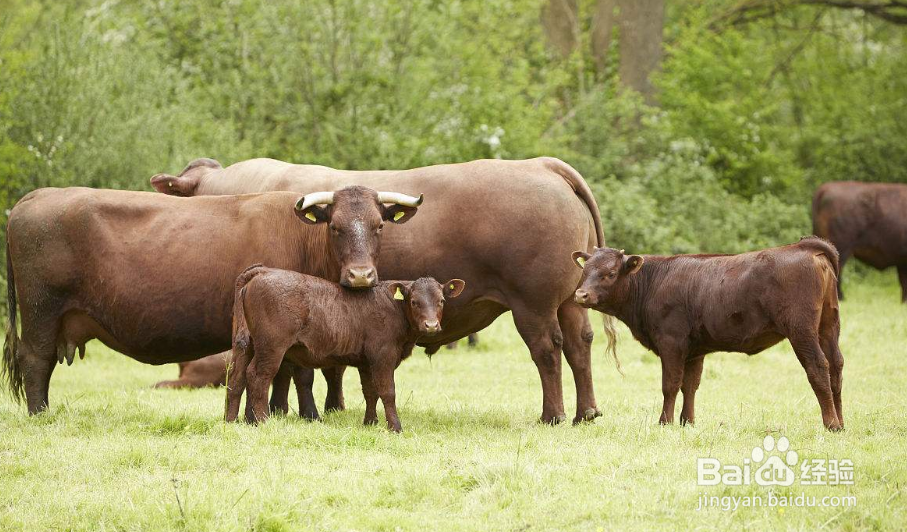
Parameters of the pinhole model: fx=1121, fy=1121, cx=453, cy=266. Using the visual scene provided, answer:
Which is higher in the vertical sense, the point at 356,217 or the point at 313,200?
the point at 313,200

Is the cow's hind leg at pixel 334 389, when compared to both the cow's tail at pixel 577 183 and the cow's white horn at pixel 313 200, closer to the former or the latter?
the cow's white horn at pixel 313 200

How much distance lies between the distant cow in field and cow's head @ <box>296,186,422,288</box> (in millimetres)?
14356

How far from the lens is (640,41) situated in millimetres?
27578

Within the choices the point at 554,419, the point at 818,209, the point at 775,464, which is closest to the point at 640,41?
the point at 818,209

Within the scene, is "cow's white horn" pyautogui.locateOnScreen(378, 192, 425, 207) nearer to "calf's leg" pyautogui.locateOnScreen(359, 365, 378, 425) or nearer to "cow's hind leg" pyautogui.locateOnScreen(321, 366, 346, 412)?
"calf's leg" pyautogui.locateOnScreen(359, 365, 378, 425)

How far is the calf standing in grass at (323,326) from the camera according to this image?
8.57 metres

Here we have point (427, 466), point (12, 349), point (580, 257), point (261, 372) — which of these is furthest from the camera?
point (12, 349)

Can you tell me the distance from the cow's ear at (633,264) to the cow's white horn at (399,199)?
5.94ft

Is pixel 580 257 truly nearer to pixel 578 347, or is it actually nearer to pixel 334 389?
pixel 578 347

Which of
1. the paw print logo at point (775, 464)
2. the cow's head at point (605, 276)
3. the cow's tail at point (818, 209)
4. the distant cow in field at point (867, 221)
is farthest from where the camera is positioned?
the cow's tail at point (818, 209)

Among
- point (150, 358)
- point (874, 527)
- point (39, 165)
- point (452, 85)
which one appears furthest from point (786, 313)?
point (452, 85)

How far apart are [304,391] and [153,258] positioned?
1.75 m

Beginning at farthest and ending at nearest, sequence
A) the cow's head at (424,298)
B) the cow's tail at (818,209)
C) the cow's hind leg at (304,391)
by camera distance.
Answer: the cow's tail at (818,209) → the cow's hind leg at (304,391) → the cow's head at (424,298)

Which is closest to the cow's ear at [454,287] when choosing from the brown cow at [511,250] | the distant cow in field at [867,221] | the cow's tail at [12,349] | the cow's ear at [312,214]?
the brown cow at [511,250]
